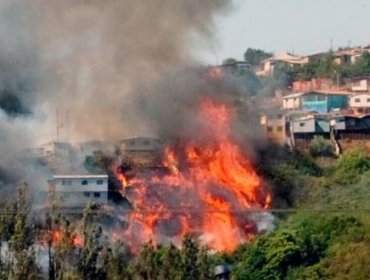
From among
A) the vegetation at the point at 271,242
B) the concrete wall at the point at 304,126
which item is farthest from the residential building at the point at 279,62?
the vegetation at the point at 271,242

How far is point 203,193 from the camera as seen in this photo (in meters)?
15.4

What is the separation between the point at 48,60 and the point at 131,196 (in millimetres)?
4662

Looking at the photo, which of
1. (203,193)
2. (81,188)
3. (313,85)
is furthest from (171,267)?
(313,85)

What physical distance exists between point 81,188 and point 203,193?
5.74ft

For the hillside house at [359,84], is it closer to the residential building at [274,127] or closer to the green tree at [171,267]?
the residential building at [274,127]

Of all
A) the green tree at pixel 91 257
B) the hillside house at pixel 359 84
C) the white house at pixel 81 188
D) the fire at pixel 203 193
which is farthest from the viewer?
the hillside house at pixel 359 84

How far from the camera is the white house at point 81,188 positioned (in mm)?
15258

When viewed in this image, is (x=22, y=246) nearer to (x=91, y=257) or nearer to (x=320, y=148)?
(x=91, y=257)

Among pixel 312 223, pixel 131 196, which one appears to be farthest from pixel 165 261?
pixel 131 196

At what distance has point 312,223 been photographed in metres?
12.9

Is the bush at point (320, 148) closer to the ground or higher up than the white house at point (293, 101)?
closer to the ground

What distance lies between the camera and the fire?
14.2 m

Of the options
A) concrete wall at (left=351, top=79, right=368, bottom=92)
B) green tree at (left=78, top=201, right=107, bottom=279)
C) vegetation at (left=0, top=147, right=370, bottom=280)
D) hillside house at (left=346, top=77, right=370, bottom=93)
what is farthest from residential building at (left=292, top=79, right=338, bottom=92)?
green tree at (left=78, top=201, right=107, bottom=279)

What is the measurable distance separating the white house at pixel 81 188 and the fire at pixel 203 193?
396mm
